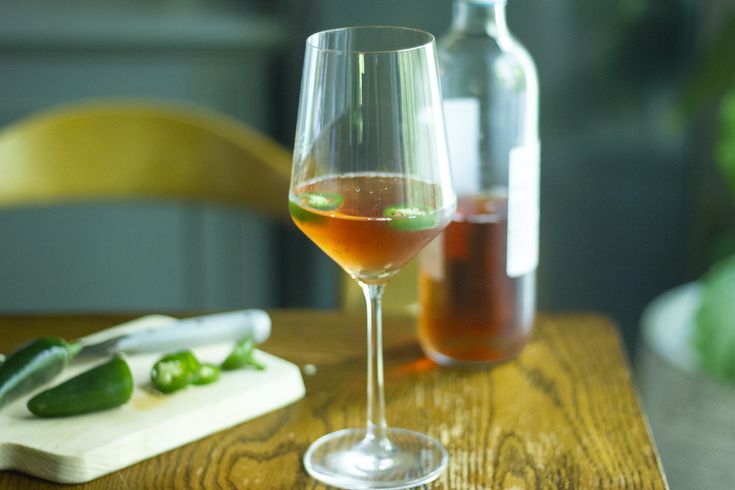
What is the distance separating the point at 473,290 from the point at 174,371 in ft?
1.03

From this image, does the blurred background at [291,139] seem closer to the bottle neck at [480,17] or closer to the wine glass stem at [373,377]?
the bottle neck at [480,17]

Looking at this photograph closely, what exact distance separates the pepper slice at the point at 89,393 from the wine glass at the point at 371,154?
214mm

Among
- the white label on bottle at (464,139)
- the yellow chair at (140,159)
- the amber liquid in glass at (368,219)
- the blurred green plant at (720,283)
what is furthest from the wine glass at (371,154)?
the blurred green plant at (720,283)

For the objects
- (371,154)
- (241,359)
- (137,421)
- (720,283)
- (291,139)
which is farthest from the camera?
(291,139)

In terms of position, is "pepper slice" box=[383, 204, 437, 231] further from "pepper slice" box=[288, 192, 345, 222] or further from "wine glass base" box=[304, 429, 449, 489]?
"wine glass base" box=[304, 429, 449, 489]

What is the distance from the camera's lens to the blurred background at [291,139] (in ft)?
7.40

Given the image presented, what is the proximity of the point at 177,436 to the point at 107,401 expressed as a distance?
0.07m

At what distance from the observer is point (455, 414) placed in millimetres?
1029

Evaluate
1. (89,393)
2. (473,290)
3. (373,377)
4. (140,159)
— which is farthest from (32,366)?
(140,159)

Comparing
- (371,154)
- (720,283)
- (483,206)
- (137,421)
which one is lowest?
(720,283)

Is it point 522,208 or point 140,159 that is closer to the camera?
point 522,208

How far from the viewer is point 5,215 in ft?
8.88

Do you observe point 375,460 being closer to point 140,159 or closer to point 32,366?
point 32,366

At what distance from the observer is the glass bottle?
3.65ft
